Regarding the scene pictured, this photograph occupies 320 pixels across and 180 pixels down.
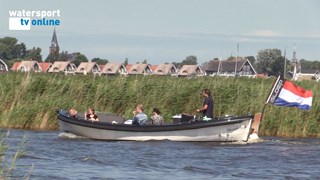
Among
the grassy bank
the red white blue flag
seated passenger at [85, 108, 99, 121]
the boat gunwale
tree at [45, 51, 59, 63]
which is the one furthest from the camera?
tree at [45, 51, 59, 63]

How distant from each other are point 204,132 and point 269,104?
4.51m

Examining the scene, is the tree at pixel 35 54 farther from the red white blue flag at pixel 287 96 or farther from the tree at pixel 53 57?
the red white blue flag at pixel 287 96

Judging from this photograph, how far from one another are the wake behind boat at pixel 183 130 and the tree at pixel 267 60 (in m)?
115

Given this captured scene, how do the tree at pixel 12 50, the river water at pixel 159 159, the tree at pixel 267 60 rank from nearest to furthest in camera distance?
the river water at pixel 159 159
the tree at pixel 267 60
the tree at pixel 12 50

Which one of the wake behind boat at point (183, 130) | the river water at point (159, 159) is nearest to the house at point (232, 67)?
the river water at point (159, 159)

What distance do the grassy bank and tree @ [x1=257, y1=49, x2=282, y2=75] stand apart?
109 m

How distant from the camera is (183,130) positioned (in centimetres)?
2656

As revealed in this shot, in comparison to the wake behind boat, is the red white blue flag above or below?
above

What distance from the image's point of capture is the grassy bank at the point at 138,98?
29906 mm

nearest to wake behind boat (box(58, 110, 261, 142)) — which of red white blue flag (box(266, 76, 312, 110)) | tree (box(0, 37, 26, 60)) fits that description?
red white blue flag (box(266, 76, 312, 110))

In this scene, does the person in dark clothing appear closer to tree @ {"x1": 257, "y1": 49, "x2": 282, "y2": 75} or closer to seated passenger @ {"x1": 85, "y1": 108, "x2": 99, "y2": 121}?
seated passenger @ {"x1": 85, "y1": 108, "x2": 99, "y2": 121}

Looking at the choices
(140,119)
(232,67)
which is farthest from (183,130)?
(232,67)

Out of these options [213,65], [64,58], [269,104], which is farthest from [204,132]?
[64,58]

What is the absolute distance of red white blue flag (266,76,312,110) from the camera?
93.2 feet
